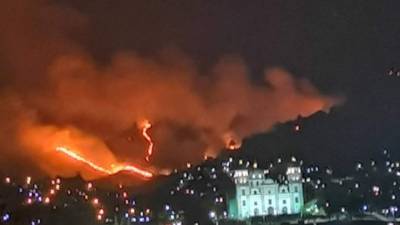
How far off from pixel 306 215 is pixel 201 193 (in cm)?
421

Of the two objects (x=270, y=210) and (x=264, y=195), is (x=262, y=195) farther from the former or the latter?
(x=270, y=210)

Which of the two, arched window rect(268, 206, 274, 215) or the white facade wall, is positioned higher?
the white facade wall

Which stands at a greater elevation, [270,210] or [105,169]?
[270,210]

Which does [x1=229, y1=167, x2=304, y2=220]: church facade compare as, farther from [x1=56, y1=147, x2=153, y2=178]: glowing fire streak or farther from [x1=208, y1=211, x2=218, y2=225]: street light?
[x1=56, y1=147, x2=153, y2=178]: glowing fire streak

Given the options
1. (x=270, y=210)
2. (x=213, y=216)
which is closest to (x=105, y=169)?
(x=213, y=216)

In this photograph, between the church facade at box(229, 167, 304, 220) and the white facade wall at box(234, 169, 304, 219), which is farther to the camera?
the white facade wall at box(234, 169, 304, 219)

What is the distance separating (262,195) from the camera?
124 ft

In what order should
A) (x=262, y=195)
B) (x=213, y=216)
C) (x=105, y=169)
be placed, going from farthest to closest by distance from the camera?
(x=262, y=195)
(x=213, y=216)
(x=105, y=169)

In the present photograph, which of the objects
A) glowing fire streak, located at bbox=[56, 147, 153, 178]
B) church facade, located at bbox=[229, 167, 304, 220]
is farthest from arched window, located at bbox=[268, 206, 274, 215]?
glowing fire streak, located at bbox=[56, 147, 153, 178]

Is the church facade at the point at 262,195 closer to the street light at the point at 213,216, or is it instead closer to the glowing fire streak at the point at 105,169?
the street light at the point at 213,216

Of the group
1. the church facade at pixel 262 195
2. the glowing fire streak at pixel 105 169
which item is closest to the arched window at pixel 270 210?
the church facade at pixel 262 195

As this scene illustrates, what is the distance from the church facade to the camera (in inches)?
1453

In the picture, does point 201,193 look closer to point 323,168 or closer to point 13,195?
point 323,168

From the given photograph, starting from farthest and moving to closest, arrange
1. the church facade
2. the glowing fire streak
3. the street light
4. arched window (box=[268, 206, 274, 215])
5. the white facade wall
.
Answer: arched window (box=[268, 206, 274, 215]) < the white facade wall < the church facade < the street light < the glowing fire streak
